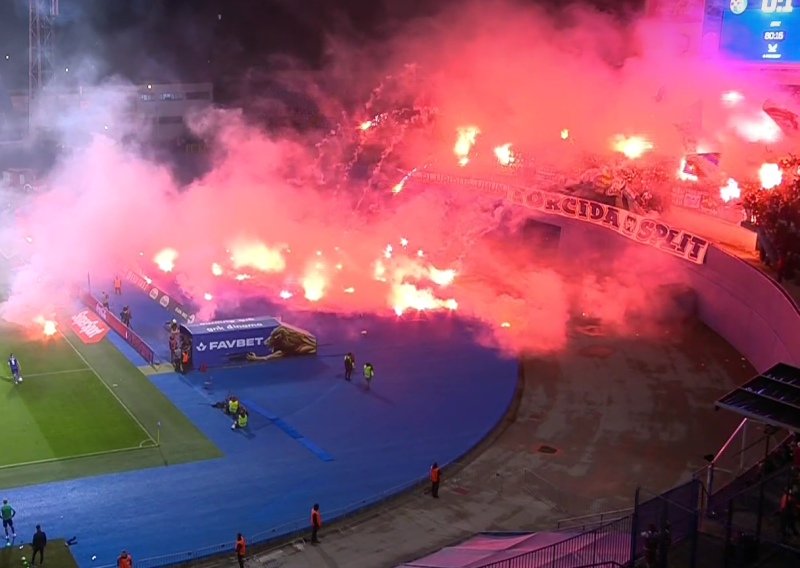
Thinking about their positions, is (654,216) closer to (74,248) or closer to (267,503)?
(267,503)

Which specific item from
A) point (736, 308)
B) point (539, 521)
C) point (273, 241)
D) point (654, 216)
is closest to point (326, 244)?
point (273, 241)

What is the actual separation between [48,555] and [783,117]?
29.3 meters

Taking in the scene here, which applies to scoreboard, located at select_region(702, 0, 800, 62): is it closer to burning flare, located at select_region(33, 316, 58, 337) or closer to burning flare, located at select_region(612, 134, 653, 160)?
burning flare, located at select_region(612, 134, 653, 160)

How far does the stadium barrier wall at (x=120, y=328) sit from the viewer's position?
90.6ft

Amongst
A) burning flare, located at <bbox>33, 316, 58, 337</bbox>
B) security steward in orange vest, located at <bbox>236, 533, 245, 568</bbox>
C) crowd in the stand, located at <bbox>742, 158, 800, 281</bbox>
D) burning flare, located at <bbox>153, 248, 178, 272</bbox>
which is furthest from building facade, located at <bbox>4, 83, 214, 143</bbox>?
security steward in orange vest, located at <bbox>236, 533, 245, 568</bbox>

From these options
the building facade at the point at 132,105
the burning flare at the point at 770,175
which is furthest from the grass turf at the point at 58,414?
the building facade at the point at 132,105

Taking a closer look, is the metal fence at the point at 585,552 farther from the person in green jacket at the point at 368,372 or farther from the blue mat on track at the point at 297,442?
the person in green jacket at the point at 368,372

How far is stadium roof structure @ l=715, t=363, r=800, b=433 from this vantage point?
1415 cm

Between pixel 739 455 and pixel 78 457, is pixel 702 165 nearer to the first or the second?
pixel 739 455

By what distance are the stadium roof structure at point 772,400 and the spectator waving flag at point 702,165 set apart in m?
21.6

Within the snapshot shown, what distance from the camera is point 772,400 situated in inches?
576

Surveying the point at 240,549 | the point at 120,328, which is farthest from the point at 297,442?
the point at 120,328

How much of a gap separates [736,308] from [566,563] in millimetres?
17330

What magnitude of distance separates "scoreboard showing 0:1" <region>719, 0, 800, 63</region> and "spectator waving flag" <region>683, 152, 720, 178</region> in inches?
149
